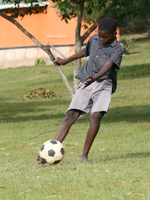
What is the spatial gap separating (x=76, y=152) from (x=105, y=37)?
2.61 m

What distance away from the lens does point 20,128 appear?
13.9 meters

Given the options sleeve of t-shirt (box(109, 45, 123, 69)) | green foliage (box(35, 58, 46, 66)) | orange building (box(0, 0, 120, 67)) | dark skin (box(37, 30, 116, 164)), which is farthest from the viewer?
green foliage (box(35, 58, 46, 66))

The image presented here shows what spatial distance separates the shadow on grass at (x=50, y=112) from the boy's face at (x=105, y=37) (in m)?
6.77

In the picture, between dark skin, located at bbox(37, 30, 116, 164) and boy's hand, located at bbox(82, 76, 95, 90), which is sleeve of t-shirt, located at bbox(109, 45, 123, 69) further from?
boy's hand, located at bbox(82, 76, 95, 90)

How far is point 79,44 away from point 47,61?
22.8 m

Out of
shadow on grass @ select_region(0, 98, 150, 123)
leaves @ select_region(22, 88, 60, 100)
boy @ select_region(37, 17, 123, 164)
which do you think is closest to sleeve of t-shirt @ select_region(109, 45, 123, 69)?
boy @ select_region(37, 17, 123, 164)

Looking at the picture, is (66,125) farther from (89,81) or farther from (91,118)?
(89,81)

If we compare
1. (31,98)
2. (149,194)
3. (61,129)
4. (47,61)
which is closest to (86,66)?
(61,129)

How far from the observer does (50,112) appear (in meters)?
18.1

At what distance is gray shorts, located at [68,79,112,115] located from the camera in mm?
7578

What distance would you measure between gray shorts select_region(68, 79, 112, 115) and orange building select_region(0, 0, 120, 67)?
28161 mm

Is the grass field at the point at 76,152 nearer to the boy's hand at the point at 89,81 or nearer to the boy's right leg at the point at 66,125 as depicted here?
the boy's right leg at the point at 66,125

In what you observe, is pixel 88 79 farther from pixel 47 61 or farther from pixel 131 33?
pixel 131 33

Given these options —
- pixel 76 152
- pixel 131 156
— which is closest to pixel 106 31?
pixel 131 156
